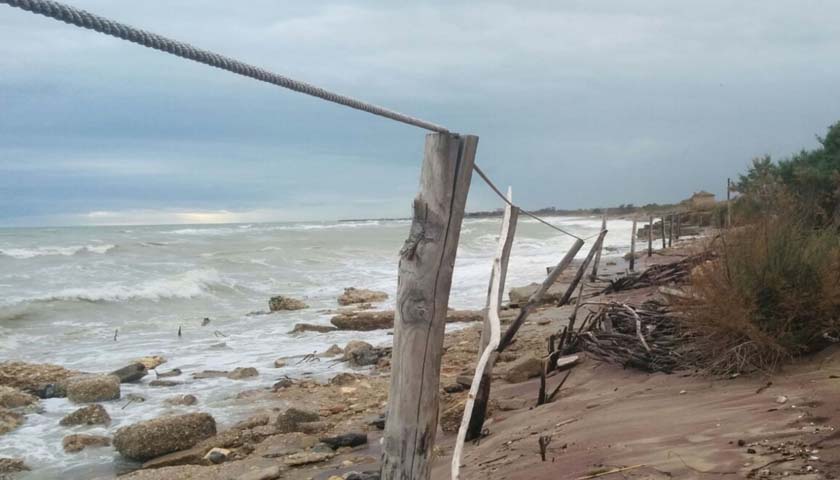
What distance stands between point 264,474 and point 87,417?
9.92ft

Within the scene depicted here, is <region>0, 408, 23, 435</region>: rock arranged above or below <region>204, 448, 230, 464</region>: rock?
below

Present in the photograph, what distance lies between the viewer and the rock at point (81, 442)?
604 cm

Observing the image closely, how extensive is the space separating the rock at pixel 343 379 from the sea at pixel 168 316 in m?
0.46

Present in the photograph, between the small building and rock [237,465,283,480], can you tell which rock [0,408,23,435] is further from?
the small building

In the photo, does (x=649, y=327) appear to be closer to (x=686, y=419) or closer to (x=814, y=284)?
(x=814, y=284)

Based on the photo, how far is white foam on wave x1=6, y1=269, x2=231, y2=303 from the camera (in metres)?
16.5

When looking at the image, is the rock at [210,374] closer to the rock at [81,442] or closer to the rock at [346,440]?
the rock at [81,442]

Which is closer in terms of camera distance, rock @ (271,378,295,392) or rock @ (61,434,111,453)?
rock @ (61,434,111,453)

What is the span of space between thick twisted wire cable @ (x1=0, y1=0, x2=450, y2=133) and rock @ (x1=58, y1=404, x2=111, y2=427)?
6.20 metres

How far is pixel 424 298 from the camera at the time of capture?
234cm

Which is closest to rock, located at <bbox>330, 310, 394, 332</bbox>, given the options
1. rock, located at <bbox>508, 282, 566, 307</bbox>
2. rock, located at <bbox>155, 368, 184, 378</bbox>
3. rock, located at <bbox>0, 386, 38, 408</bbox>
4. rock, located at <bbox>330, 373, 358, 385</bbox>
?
rock, located at <bbox>508, 282, 566, 307</bbox>

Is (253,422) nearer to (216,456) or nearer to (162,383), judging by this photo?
(216,456)

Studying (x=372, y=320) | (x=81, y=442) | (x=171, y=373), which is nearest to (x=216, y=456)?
(x=81, y=442)

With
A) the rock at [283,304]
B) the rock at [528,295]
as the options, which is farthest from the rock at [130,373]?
the rock at [528,295]
